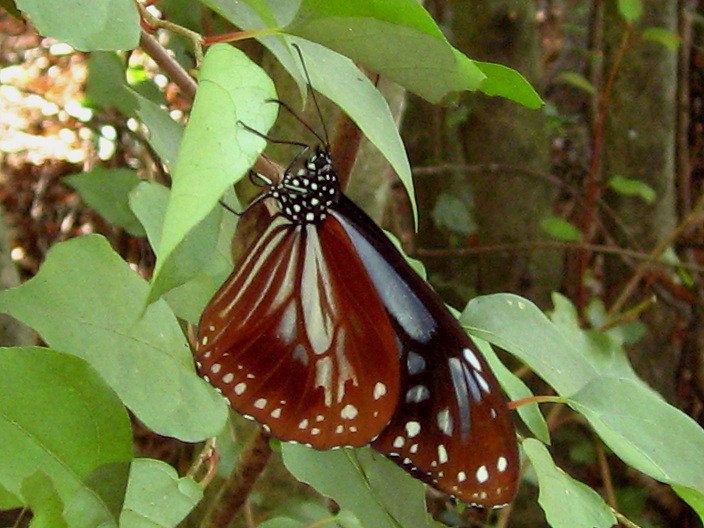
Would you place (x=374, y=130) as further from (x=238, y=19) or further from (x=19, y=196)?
(x=19, y=196)

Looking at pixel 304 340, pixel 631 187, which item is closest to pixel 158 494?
pixel 304 340

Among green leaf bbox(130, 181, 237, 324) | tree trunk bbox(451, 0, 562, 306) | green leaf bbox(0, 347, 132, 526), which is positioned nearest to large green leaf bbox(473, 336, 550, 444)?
green leaf bbox(130, 181, 237, 324)

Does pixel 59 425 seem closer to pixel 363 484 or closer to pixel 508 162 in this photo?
pixel 363 484

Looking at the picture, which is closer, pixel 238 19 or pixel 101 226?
pixel 238 19

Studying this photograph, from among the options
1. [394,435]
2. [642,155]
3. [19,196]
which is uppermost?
[394,435]

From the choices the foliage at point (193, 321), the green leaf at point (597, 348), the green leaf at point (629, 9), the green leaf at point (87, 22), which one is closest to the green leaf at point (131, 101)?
the foliage at point (193, 321)

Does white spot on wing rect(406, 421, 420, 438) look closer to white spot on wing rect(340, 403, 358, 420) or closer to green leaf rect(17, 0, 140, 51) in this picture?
Result: white spot on wing rect(340, 403, 358, 420)

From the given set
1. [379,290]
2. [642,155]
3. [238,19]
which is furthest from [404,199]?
[238,19]

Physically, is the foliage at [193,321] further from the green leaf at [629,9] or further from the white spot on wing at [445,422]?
the green leaf at [629,9]
